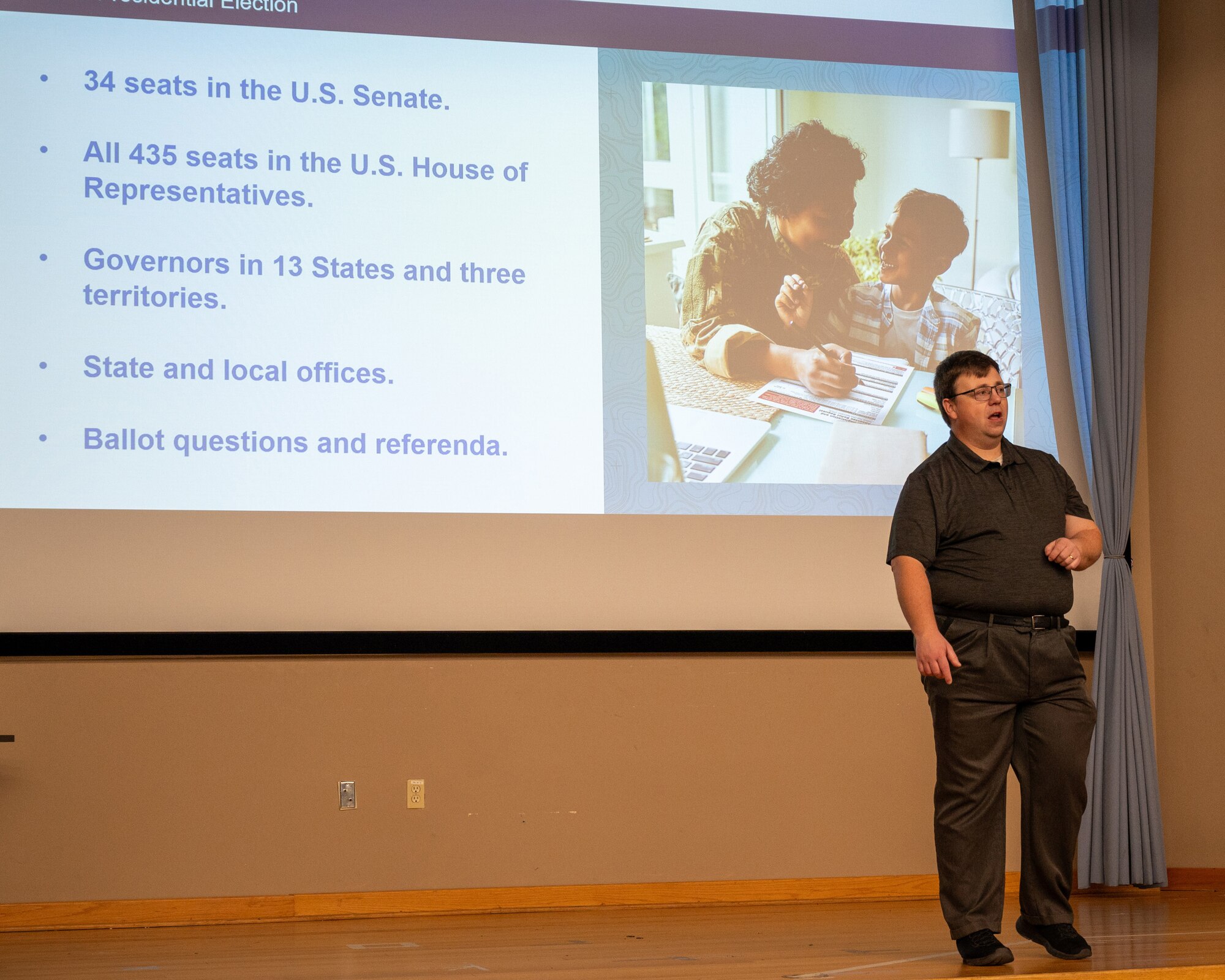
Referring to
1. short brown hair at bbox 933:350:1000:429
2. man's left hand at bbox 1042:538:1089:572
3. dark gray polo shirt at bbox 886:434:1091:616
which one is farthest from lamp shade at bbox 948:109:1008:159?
man's left hand at bbox 1042:538:1089:572

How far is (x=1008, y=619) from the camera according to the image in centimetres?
262

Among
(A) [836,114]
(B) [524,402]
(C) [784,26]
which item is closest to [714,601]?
(B) [524,402]

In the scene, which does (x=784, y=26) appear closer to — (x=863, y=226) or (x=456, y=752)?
(x=863, y=226)

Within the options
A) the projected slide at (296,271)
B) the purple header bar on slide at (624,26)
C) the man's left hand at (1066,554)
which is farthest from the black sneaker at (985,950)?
the purple header bar on slide at (624,26)

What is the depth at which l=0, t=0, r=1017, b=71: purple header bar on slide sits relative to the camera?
3.56 metres

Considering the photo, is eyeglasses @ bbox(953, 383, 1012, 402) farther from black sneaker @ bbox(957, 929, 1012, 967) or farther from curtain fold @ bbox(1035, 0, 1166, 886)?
curtain fold @ bbox(1035, 0, 1166, 886)

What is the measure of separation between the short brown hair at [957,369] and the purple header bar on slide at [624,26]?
5.28 feet

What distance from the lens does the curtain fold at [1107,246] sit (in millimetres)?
3926

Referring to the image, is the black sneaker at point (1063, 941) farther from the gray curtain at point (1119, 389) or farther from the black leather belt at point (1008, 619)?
the gray curtain at point (1119, 389)

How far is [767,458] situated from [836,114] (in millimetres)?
1164

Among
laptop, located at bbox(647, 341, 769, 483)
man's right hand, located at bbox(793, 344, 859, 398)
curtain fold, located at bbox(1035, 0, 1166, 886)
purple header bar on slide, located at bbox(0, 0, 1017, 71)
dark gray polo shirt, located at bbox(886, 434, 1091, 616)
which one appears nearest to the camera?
dark gray polo shirt, located at bbox(886, 434, 1091, 616)

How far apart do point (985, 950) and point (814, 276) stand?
7.04ft

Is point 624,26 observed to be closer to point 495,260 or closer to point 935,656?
point 495,260

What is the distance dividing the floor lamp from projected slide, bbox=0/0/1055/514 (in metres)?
0.01
